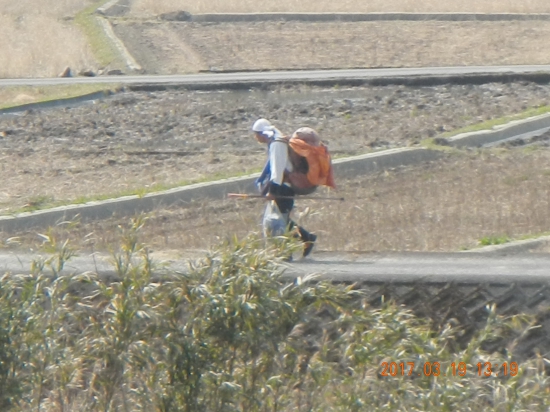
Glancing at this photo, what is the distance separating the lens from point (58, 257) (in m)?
6.71

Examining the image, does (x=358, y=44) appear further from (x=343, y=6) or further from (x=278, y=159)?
(x=278, y=159)

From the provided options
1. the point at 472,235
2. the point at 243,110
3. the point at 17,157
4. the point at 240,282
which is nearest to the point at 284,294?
the point at 240,282

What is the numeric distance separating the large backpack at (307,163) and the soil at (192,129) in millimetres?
5532

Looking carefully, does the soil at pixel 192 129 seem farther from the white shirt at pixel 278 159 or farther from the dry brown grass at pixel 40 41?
the dry brown grass at pixel 40 41

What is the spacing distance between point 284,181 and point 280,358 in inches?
125

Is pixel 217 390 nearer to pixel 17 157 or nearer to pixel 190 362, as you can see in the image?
pixel 190 362

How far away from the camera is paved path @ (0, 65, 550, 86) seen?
23094 millimetres

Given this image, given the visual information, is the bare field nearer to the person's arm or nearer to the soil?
the soil

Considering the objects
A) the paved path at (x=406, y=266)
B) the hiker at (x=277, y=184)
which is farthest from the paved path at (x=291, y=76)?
the hiker at (x=277, y=184)

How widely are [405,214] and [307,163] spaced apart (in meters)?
3.80

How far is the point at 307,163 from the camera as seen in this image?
938 centimetres

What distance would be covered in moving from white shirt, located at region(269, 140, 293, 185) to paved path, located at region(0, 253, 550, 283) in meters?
0.78
